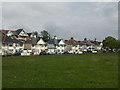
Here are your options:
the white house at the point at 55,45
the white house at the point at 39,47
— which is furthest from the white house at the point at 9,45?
the white house at the point at 55,45

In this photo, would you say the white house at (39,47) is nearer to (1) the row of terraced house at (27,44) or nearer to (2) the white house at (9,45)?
(1) the row of terraced house at (27,44)

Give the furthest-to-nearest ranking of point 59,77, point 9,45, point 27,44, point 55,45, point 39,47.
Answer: point 55,45 < point 39,47 < point 27,44 < point 9,45 < point 59,77

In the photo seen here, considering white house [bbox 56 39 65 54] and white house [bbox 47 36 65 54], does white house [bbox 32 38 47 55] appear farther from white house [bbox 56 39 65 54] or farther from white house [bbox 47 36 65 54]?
white house [bbox 56 39 65 54]

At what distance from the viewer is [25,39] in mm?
117562

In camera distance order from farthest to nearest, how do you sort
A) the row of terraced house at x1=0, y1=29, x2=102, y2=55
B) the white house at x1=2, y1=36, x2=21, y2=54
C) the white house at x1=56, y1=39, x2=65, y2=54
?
the white house at x1=56, y1=39, x2=65, y2=54
the row of terraced house at x1=0, y1=29, x2=102, y2=55
the white house at x1=2, y1=36, x2=21, y2=54

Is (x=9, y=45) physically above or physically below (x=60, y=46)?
above

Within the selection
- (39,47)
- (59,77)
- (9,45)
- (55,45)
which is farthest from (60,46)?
(59,77)

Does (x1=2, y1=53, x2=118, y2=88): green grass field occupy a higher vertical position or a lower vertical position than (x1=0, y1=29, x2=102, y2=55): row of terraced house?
lower

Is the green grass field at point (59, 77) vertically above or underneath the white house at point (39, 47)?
underneath

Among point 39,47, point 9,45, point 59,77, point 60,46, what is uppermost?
point 9,45

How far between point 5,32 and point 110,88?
9978 cm

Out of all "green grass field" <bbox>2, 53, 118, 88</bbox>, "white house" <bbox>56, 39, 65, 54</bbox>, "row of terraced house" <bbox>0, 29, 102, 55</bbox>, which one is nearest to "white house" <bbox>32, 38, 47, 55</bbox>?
"row of terraced house" <bbox>0, 29, 102, 55</bbox>

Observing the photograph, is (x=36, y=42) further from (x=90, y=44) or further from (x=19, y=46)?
(x=90, y=44)

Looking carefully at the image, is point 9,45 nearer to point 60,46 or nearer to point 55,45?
point 55,45
